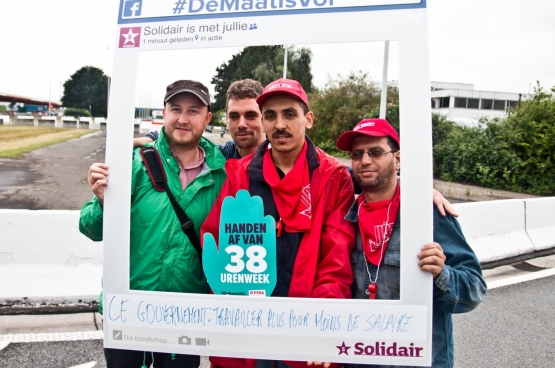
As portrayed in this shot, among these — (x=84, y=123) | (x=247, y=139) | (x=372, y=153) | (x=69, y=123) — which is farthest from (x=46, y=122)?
(x=372, y=153)

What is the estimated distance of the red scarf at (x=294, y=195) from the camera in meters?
1.78

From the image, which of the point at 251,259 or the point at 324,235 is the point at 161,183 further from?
the point at 324,235

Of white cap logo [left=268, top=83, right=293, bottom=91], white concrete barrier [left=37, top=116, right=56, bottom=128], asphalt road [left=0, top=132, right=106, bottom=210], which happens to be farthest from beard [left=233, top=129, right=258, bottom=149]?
white concrete barrier [left=37, top=116, right=56, bottom=128]

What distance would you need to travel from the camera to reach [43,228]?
14.5 feet

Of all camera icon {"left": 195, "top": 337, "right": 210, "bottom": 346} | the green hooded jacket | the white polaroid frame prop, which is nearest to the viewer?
the white polaroid frame prop

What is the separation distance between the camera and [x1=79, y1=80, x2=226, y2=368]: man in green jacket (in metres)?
1.96

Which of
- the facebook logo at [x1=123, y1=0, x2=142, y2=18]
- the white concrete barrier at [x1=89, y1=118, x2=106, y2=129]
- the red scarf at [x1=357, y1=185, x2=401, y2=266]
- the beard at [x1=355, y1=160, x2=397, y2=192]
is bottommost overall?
the red scarf at [x1=357, y1=185, x2=401, y2=266]

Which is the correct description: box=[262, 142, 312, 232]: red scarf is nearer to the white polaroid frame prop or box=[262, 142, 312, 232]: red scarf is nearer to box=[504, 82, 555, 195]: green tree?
the white polaroid frame prop

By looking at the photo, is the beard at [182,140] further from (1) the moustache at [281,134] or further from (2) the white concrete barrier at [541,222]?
(2) the white concrete barrier at [541,222]

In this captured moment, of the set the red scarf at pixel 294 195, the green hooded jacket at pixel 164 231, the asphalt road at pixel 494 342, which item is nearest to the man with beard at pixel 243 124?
the green hooded jacket at pixel 164 231

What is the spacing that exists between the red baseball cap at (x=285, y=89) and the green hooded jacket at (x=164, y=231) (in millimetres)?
509

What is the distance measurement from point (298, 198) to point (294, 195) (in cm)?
2

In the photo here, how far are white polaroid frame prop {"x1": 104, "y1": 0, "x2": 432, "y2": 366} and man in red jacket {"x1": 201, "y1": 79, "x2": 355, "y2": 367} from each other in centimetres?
12

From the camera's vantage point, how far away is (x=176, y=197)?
6.69ft
